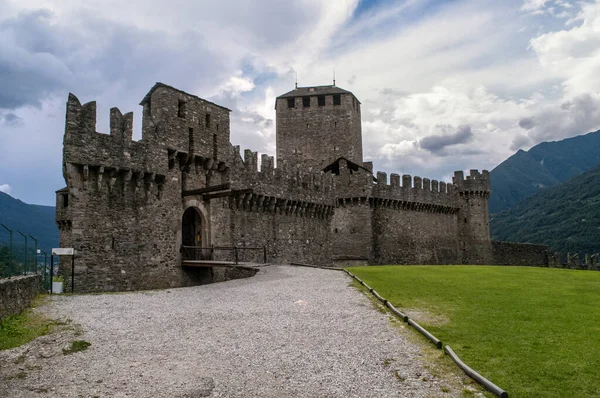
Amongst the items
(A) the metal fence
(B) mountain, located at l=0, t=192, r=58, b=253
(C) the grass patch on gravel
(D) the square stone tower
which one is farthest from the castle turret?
(B) mountain, located at l=0, t=192, r=58, b=253

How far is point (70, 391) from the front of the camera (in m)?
6.31

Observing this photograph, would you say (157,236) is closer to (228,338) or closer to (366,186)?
(228,338)

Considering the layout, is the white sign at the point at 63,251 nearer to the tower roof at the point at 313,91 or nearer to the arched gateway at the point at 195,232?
the arched gateway at the point at 195,232

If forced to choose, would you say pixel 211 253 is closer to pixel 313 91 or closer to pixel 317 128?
pixel 317 128

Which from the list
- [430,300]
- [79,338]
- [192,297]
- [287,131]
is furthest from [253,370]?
[287,131]

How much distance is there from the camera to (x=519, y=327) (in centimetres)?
895

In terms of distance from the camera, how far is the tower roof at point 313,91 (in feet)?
144

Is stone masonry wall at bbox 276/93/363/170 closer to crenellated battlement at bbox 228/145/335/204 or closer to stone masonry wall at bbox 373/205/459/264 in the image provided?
stone masonry wall at bbox 373/205/459/264

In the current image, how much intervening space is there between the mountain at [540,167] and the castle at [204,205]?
101399mm

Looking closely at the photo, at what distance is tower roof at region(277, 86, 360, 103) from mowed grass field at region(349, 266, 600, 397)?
30031 millimetres

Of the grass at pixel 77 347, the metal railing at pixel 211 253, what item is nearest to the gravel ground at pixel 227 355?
the grass at pixel 77 347

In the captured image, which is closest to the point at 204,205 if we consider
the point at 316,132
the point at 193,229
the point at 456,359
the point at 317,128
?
the point at 193,229

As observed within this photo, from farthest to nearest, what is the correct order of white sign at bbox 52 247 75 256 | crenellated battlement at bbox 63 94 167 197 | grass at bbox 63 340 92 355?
crenellated battlement at bbox 63 94 167 197 < white sign at bbox 52 247 75 256 < grass at bbox 63 340 92 355

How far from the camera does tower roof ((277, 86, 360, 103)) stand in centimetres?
4381
